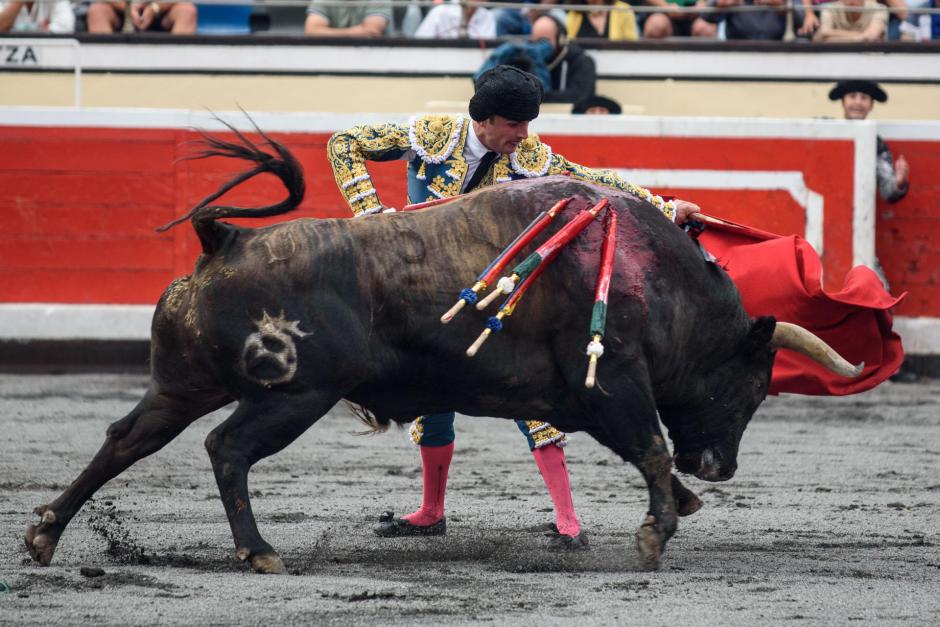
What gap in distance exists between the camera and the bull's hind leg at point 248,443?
3.98 metres

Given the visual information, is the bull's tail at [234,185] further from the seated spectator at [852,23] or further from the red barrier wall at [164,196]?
the seated spectator at [852,23]

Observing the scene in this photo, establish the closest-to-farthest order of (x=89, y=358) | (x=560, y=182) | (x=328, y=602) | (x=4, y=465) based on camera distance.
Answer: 1. (x=328, y=602)
2. (x=560, y=182)
3. (x=4, y=465)
4. (x=89, y=358)

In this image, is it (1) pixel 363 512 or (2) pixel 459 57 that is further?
(2) pixel 459 57

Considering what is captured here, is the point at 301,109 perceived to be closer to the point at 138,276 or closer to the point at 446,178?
the point at 138,276

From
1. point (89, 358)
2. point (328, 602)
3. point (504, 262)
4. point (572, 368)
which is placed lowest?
point (89, 358)

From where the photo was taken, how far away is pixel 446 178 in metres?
4.61

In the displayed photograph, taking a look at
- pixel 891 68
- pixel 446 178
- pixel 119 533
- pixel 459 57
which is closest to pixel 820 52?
pixel 891 68

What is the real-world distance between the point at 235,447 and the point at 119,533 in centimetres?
74

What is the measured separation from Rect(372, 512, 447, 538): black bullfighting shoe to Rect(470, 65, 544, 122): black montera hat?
1252mm

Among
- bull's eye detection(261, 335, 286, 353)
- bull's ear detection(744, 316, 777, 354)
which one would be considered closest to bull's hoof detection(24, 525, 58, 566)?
bull's eye detection(261, 335, 286, 353)

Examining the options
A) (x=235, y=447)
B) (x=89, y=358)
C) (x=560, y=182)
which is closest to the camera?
(x=235, y=447)

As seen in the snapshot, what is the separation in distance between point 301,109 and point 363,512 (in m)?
5.56

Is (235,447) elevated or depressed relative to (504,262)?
depressed

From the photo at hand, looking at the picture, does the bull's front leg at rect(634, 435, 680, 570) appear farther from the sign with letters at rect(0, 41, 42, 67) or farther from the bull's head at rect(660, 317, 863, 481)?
the sign with letters at rect(0, 41, 42, 67)
